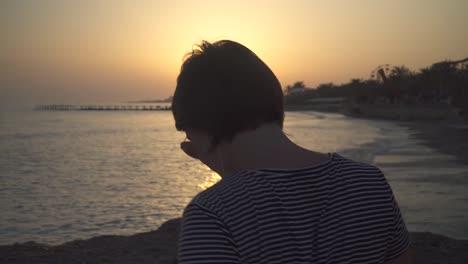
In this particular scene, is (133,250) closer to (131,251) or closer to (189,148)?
(131,251)

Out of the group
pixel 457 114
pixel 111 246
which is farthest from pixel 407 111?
pixel 111 246

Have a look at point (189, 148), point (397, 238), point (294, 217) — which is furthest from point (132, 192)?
point (294, 217)

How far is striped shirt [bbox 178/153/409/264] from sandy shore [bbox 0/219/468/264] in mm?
5475

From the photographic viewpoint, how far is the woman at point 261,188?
105 centimetres

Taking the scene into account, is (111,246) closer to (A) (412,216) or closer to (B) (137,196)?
(A) (412,216)

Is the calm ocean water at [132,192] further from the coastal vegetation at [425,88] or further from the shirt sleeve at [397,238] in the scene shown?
the coastal vegetation at [425,88]

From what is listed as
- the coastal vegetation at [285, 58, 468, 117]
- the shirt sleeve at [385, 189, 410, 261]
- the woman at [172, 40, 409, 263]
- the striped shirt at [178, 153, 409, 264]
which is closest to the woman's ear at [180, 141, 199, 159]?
the woman at [172, 40, 409, 263]

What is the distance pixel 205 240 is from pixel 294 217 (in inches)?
8.5

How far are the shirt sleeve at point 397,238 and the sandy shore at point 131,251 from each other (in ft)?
17.6

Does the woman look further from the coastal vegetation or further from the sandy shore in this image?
the coastal vegetation

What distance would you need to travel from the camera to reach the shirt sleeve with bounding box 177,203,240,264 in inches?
40.2

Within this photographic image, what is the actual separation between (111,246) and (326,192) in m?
6.85

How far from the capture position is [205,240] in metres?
1.02

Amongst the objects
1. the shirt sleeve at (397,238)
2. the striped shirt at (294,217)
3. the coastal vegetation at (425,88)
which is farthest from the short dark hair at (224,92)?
the coastal vegetation at (425,88)
